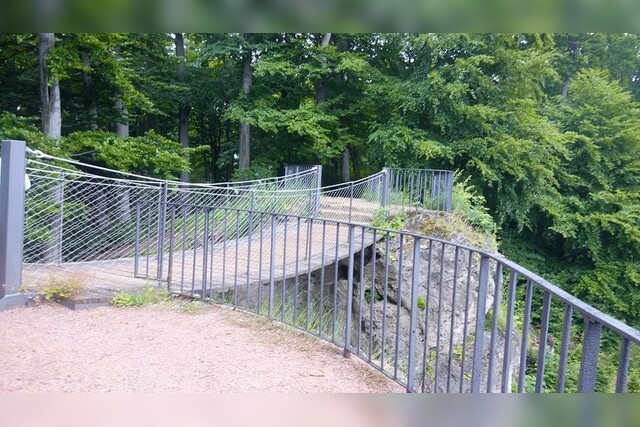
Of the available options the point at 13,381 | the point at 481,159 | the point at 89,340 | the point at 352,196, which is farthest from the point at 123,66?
the point at 481,159

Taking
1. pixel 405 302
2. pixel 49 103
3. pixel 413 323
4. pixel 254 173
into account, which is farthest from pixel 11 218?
pixel 254 173

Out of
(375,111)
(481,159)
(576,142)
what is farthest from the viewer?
(375,111)

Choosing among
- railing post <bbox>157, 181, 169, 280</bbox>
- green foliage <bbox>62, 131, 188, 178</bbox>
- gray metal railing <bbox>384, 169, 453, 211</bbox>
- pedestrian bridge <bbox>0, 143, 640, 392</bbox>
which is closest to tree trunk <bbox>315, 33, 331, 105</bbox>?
gray metal railing <bbox>384, 169, 453, 211</bbox>

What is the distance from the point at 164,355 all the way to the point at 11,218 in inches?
82.4

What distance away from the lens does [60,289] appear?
4.20 metres

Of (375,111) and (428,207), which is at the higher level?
(375,111)

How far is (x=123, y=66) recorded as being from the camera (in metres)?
10.0

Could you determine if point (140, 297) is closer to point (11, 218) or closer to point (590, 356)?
point (11, 218)

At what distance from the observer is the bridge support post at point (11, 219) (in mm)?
4000

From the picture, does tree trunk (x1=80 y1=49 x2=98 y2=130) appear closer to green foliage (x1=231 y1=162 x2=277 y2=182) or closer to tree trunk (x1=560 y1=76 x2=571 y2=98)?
green foliage (x1=231 y1=162 x2=277 y2=182)

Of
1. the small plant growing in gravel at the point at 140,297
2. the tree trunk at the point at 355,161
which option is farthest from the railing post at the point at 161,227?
the tree trunk at the point at 355,161
